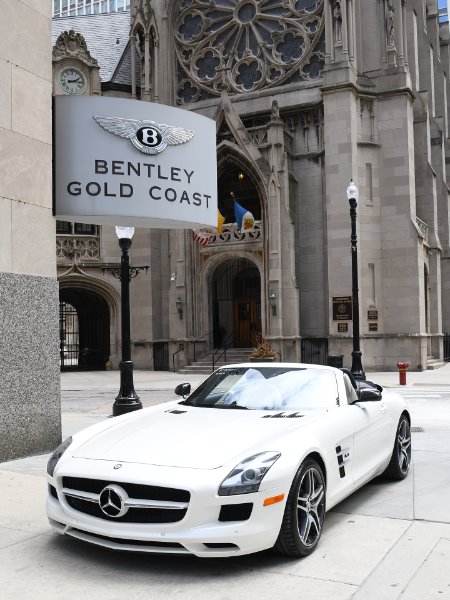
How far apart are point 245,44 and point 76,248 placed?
12449 millimetres

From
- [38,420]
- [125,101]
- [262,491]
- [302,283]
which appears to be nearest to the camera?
[262,491]

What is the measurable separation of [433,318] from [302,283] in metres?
Answer: 6.85

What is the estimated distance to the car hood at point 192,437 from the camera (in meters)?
4.91

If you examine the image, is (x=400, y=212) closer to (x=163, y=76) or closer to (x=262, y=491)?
(x=163, y=76)

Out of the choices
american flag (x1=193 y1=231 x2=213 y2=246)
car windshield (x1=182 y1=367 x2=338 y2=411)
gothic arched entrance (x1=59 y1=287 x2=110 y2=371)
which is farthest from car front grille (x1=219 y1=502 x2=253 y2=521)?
gothic arched entrance (x1=59 y1=287 x2=110 y2=371)

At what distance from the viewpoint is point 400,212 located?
92.6 ft

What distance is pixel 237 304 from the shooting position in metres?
32.8

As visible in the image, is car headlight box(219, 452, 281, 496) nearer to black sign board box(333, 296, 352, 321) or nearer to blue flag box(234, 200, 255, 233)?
black sign board box(333, 296, 352, 321)

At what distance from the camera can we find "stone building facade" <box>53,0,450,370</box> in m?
28.0

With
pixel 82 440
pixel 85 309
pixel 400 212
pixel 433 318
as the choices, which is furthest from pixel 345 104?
pixel 82 440

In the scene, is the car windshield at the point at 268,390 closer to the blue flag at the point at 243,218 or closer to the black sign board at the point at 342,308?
the black sign board at the point at 342,308

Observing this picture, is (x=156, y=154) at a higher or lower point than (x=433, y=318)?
higher

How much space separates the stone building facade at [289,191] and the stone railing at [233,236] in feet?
0.20

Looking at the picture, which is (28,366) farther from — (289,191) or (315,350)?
(289,191)
